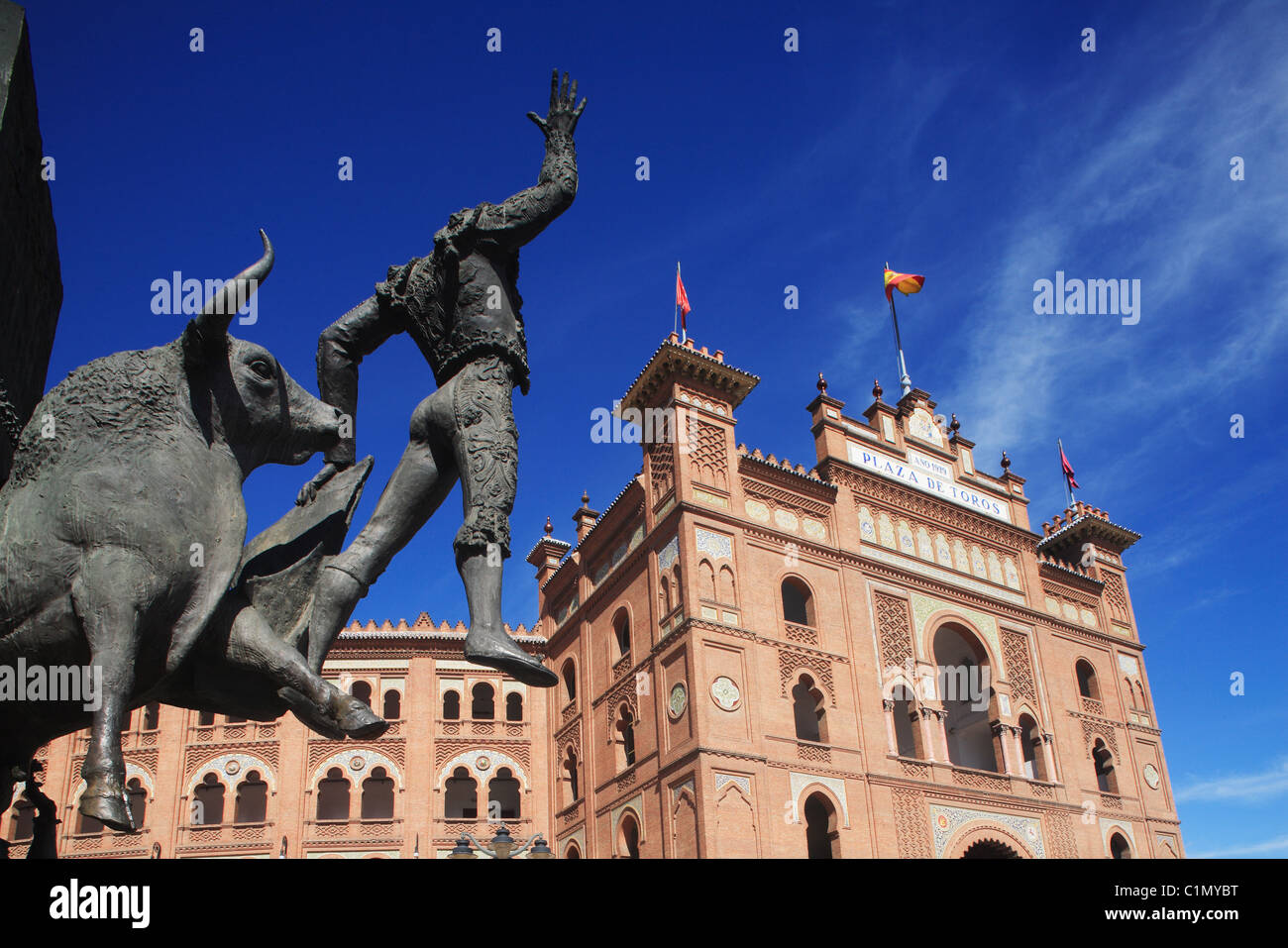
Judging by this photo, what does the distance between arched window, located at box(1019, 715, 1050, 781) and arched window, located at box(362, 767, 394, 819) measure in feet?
50.9

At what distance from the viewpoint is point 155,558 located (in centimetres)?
219

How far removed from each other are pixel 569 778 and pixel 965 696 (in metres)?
10.0

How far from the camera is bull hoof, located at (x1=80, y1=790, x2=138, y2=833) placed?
1938mm

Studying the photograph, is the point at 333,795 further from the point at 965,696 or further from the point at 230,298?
the point at 230,298

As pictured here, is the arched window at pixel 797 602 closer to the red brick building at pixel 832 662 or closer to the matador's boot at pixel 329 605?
the red brick building at pixel 832 662

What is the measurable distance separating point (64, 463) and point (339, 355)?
824 millimetres

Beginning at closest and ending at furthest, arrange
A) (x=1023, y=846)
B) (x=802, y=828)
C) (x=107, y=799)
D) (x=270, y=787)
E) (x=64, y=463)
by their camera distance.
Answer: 1. (x=107, y=799)
2. (x=64, y=463)
3. (x=802, y=828)
4. (x=1023, y=846)
5. (x=270, y=787)

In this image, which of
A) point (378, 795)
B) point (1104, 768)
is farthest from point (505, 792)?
point (1104, 768)

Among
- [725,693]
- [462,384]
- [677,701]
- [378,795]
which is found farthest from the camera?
[378,795]

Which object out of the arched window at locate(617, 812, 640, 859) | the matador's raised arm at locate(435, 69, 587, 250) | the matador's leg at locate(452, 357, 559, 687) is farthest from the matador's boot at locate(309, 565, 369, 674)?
the arched window at locate(617, 812, 640, 859)

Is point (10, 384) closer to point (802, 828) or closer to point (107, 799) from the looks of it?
point (107, 799)

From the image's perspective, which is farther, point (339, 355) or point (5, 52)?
point (339, 355)
